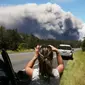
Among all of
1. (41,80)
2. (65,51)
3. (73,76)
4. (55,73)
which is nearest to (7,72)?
(41,80)

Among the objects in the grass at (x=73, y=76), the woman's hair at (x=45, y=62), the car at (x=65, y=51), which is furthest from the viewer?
the car at (x=65, y=51)

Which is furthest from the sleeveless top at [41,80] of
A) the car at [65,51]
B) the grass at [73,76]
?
the car at [65,51]

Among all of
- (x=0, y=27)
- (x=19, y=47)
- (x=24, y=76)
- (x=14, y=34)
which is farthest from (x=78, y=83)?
(x=14, y=34)

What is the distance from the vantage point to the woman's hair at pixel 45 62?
4922 millimetres

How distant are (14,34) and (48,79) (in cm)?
12110

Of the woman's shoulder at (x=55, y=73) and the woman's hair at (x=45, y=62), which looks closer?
the woman's hair at (x=45, y=62)

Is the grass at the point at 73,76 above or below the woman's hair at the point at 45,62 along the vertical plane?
below

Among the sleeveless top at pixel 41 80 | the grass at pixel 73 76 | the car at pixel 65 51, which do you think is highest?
the sleeveless top at pixel 41 80

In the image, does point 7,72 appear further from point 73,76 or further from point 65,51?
point 65,51

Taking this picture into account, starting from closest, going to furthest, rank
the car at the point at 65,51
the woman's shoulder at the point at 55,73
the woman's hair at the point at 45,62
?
the woman's hair at the point at 45,62 < the woman's shoulder at the point at 55,73 < the car at the point at 65,51

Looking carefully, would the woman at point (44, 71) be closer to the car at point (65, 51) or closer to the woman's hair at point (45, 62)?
the woman's hair at point (45, 62)

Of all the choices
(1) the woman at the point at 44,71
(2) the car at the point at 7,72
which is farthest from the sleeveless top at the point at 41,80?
(2) the car at the point at 7,72

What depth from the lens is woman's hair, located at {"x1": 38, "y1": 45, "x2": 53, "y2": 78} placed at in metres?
4.92

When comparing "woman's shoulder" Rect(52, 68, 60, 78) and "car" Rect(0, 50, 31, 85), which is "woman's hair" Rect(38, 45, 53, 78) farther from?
"car" Rect(0, 50, 31, 85)
